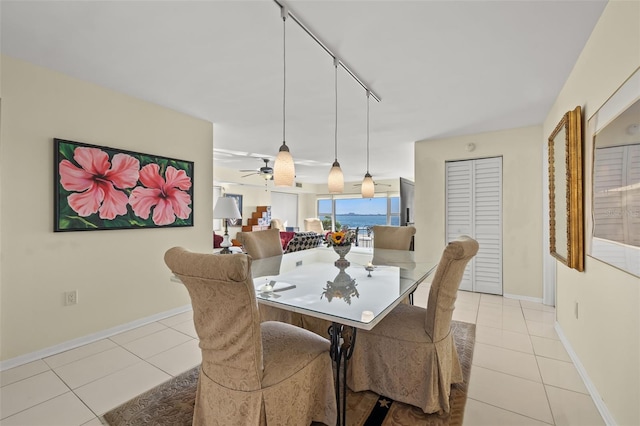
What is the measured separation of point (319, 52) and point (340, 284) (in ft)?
5.35

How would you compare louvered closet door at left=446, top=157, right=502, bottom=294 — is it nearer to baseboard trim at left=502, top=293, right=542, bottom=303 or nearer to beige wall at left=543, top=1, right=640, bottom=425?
baseboard trim at left=502, top=293, right=542, bottom=303

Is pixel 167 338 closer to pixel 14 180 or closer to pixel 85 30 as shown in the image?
pixel 14 180

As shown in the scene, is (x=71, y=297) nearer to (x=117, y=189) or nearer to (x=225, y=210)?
(x=117, y=189)

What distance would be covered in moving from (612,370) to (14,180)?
4.09 m

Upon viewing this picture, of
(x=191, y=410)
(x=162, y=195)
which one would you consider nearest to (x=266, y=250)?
(x=162, y=195)

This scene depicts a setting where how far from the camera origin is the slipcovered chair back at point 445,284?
1.57 m

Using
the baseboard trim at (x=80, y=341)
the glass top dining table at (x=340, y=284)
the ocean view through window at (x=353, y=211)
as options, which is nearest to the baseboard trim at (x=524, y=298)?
the glass top dining table at (x=340, y=284)

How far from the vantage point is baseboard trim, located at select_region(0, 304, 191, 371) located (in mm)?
2236

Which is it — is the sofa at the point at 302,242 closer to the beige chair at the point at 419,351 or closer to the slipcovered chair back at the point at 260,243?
the slipcovered chair back at the point at 260,243

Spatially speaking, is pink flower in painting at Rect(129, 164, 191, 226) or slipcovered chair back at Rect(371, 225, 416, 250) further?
slipcovered chair back at Rect(371, 225, 416, 250)

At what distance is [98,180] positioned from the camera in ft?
8.78

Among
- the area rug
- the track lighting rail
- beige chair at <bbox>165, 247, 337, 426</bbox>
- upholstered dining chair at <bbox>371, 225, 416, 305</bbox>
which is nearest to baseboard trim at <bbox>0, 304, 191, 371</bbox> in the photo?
the area rug

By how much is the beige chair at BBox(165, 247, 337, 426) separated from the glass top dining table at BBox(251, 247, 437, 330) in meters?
0.25

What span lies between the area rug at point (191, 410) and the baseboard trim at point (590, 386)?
2.24ft
